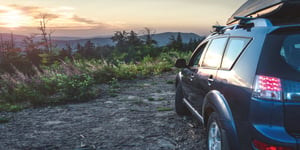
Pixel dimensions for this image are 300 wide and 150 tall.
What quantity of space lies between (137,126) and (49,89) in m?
5.08

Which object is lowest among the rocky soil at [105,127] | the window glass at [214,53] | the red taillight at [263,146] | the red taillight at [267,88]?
the rocky soil at [105,127]

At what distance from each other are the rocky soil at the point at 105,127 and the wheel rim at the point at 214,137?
0.96 meters

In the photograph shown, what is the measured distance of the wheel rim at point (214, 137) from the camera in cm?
306

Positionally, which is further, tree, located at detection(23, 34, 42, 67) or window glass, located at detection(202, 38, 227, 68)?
tree, located at detection(23, 34, 42, 67)

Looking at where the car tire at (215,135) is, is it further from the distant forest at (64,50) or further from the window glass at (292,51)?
the distant forest at (64,50)

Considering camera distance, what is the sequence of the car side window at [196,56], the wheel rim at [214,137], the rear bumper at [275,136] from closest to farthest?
the rear bumper at [275,136]
the wheel rim at [214,137]
the car side window at [196,56]

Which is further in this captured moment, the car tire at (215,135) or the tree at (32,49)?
the tree at (32,49)

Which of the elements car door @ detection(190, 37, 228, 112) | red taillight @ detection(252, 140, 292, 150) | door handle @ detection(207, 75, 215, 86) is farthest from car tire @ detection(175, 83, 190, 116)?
red taillight @ detection(252, 140, 292, 150)

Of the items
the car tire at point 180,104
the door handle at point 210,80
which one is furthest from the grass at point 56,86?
the door handle at point 210,80

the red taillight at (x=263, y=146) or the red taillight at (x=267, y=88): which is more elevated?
the red taillight at (x=267, y=88)

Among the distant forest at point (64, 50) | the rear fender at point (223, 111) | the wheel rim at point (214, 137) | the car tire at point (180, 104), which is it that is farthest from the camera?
the distant forest at point (64, 50)

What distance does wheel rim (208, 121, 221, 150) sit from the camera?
10.1ft

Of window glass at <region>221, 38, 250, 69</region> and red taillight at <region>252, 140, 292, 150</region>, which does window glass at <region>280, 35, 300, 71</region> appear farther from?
red taillight at <region>252, 140, 292, 150</region>

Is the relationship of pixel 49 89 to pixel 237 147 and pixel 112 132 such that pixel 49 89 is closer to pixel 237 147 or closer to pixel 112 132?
pixel 112 132
